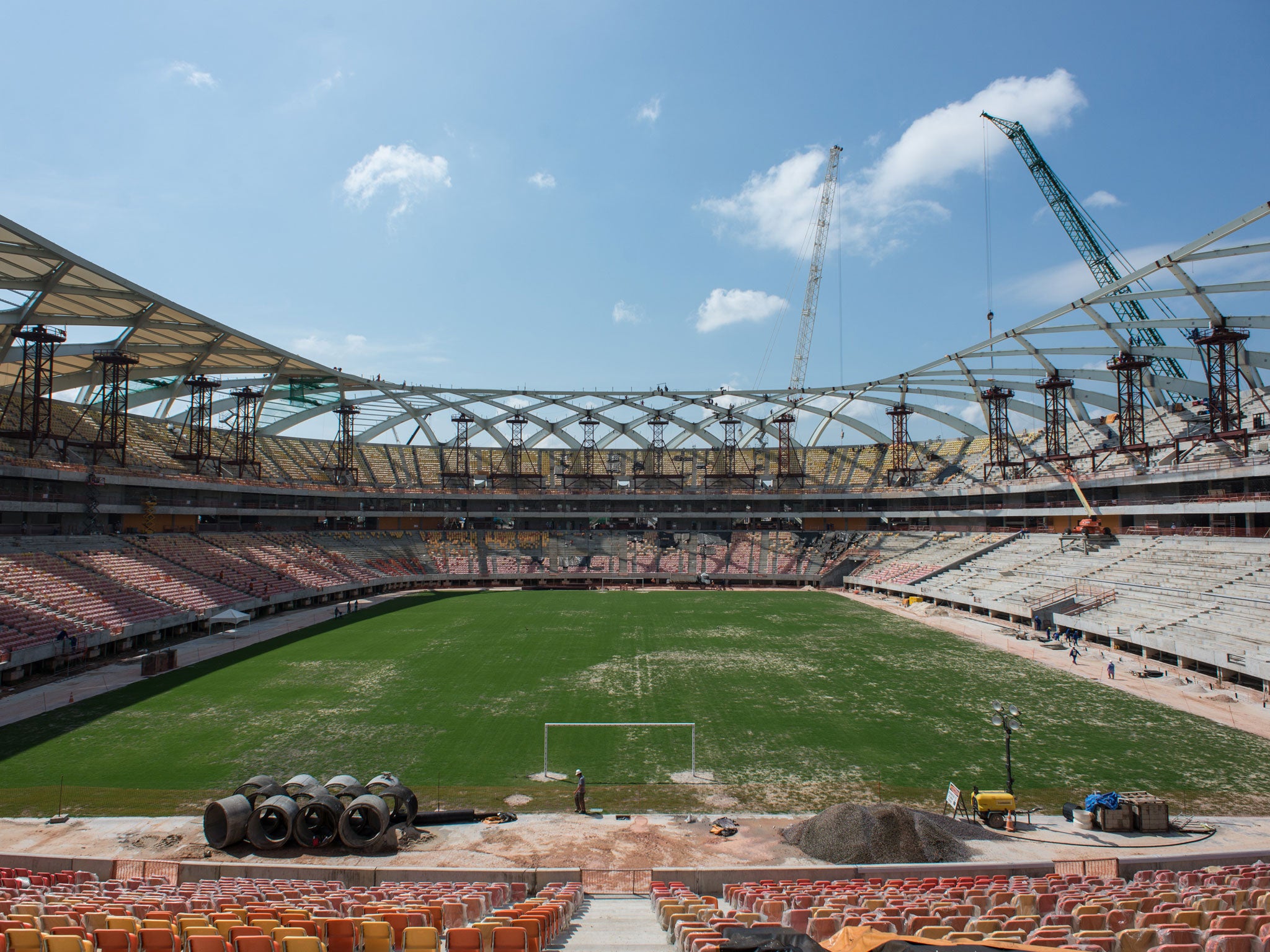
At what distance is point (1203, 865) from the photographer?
1209 centimetres

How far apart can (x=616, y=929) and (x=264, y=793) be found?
27.4 feet

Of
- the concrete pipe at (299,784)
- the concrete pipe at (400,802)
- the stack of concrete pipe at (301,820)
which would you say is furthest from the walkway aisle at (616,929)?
the concrete pipe at (299,784)

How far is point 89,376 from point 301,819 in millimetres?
44598

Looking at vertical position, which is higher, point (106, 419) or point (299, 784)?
point (106, 419)

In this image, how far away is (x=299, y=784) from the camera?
1377 centimetres

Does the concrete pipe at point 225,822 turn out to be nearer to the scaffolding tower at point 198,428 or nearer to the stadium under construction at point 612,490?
the stadium under construction at point 612,490

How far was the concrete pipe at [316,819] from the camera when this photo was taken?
43.6 feet

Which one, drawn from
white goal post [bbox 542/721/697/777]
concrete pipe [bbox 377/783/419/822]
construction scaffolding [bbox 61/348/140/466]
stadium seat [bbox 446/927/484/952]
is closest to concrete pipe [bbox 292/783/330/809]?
concrete pipe [bbox 377/783/419/822]

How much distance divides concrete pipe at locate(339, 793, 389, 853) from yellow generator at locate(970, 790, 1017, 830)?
12.1 metres

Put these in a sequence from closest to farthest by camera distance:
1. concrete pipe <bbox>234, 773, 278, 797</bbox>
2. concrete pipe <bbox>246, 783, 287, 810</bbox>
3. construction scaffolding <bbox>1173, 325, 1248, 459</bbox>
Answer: concrete pipe <bbox>246, 783, 287, 810</bbox> → concrete pipe <bbox>234, 773, 278, 797</bbox> → construction scaffolding <bbox>1173, 325, 1248, 459</bbox>

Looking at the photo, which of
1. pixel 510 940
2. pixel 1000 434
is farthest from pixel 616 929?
pixel 1000 434

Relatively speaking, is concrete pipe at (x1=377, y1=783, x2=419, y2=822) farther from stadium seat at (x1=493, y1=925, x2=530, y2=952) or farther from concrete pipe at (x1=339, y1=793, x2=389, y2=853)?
stadium seat at (x1=493, y1=925, x2=530, y2=952)

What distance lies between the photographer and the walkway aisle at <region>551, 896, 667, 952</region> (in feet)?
29.3

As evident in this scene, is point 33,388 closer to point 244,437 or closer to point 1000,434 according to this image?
point 244,437
